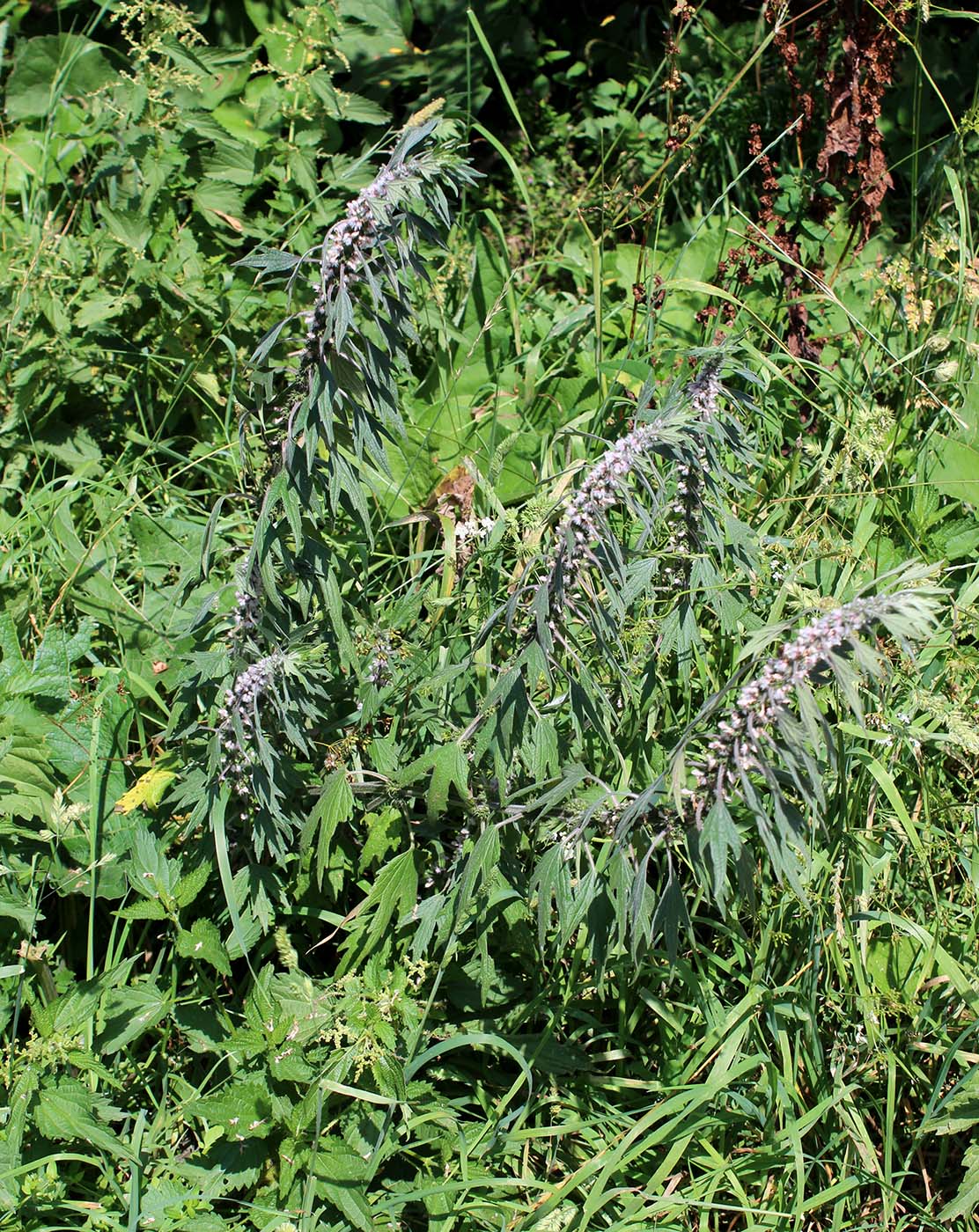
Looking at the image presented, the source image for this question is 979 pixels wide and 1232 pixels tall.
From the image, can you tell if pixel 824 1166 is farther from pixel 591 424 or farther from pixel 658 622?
pixel 591 424

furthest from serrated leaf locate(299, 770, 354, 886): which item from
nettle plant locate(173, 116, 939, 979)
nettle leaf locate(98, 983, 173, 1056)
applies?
nettle leaf locate(98, 983, 173, 1056)

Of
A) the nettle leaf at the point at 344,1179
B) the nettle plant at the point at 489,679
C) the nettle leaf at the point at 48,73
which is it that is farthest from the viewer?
the nettle leaf at the point at 48,73

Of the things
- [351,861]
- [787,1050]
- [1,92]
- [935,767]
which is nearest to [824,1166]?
[787,1050]

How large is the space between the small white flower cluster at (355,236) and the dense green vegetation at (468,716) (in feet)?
0.03

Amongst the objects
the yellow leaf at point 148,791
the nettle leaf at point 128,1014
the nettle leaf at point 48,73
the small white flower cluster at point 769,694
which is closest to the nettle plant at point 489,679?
the small white flower cluster at point 769,694

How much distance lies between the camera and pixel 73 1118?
1.99 meters

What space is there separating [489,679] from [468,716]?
17 centimetres

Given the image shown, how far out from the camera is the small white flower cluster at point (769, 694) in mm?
1446

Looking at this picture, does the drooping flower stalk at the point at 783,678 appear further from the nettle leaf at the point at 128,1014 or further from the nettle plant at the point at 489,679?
the nettle leaf at the point at 128,1014

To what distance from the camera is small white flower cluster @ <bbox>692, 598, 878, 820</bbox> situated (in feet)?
4.75

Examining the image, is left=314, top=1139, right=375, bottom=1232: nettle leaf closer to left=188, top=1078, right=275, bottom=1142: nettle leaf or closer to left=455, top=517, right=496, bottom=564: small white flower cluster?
left=188, top=1078, right=275, bottom=1142: nettle leaf

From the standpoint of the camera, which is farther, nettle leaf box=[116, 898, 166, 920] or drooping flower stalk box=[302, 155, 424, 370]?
nettle leaf box=[116, 898, 166, 920]

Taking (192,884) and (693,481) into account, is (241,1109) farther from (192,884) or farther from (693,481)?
(693,481)

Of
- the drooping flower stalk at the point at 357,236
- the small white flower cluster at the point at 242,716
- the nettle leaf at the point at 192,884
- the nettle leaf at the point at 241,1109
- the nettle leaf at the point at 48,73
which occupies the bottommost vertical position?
the nettle leaf at the point at 241,1109
